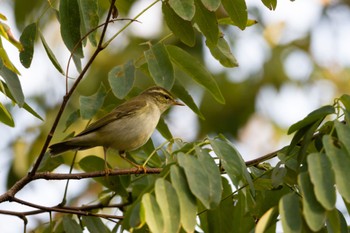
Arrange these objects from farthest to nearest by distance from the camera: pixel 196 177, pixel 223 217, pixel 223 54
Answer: pixel 223 54 → pixel 223 217 → pixel 196 177

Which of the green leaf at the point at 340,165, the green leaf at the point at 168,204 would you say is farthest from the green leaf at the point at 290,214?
the green leaf at the point at 168,204

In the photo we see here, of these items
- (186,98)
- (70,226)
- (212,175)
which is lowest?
(212,175)

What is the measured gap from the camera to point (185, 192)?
301cm

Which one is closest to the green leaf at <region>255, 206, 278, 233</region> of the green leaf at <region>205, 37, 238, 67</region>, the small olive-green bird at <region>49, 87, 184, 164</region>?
the green leaf at <region>205, 37, 238, 67</region>

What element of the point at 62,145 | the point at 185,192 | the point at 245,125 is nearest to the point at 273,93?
the point at 245,125

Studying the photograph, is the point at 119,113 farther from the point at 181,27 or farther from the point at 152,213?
the point at 152,213

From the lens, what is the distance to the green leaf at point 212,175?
3.01 metres

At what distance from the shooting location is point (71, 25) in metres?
4.02

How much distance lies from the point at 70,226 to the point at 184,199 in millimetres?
1632

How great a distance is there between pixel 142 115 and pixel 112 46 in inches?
148

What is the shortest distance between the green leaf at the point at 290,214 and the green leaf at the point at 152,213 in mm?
497

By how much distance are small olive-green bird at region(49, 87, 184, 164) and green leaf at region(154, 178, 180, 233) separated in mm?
2236

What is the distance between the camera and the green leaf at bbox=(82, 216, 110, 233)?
4.42 m

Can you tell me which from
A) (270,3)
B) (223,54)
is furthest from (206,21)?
(223,54)
